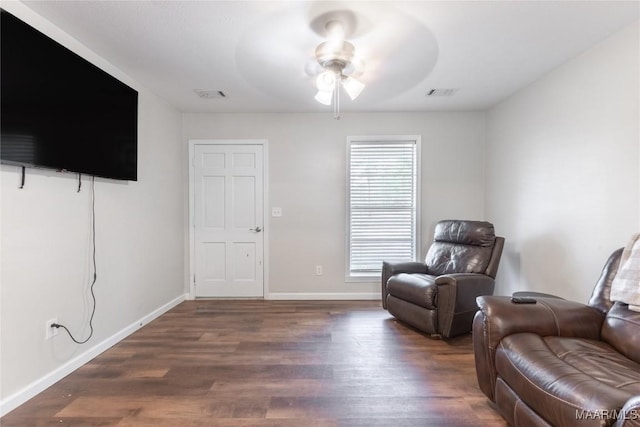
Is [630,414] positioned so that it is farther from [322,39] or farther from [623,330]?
[322,39]

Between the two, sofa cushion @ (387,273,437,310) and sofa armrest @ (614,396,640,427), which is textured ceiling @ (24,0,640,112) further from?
sofa armrest @ (614,396,640,427)

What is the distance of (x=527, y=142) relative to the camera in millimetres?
3018

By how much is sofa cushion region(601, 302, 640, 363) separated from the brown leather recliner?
1.02 metres

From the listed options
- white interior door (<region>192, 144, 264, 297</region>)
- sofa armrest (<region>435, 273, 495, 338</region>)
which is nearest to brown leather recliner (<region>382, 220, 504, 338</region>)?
sofa armrest (<region>435, 273, 495, 338</region>)

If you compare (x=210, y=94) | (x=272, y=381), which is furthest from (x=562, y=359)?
(x=210, y=94)

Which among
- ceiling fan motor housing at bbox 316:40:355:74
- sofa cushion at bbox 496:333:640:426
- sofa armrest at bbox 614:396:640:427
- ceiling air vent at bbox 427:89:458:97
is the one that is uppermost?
ceiling air vent at bbox 427:89:458:97

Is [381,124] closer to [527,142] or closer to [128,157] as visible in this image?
[527,142]

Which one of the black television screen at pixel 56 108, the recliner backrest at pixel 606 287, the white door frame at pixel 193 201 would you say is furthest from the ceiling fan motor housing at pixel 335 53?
the recliner backrest at pixel 606 287

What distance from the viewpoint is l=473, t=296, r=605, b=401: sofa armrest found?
63.4 inches

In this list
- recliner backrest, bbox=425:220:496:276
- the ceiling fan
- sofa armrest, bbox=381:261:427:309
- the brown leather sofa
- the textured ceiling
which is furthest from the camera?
sofa armrest, bbox=381:261:427:309

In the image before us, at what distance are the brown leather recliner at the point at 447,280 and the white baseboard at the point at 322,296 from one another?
2.05 feet

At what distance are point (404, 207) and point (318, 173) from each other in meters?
1.23

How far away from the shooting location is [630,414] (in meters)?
0.94

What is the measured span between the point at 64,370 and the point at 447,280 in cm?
306
